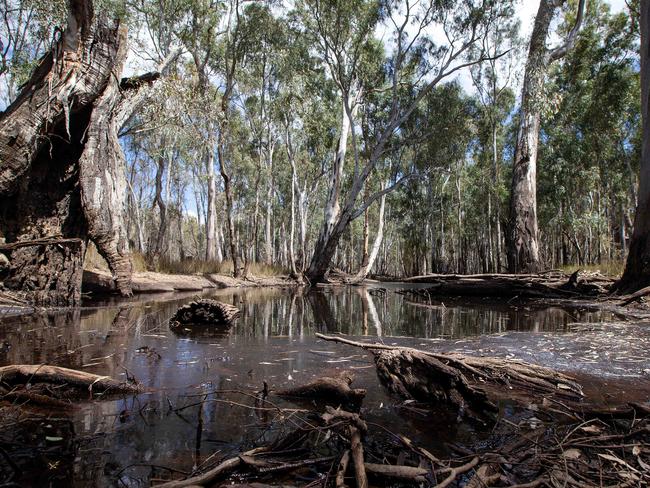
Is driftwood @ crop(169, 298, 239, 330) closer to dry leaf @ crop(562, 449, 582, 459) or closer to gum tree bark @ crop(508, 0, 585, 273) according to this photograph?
dry leaf @ crop(562, 449, 582, 459)

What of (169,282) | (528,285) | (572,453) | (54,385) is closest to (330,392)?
(572,453)

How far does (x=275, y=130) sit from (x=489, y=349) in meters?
28.0

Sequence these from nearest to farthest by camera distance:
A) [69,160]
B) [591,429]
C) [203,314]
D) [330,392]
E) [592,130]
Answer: [591,429], [330,392], [203,314], [69,160], [592,130]

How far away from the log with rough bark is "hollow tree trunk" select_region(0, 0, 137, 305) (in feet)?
0.04

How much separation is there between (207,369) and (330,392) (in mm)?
1108

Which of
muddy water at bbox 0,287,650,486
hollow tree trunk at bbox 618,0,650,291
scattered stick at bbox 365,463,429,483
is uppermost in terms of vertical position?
hollow tree trunk at bbox 618,0,650,291

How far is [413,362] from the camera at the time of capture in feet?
7.86

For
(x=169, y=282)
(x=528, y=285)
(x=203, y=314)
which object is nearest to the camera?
(x=203, y=314)

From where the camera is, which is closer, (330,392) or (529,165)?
(330,392)

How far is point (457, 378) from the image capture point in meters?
2.17

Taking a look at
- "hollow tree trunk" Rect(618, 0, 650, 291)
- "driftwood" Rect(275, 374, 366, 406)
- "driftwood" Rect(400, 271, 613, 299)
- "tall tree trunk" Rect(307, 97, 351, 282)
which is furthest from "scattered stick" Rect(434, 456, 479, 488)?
"tall tree trunk" Rect(307, 97, 351, 282)

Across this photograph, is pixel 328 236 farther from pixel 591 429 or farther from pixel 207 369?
pixel 591 429

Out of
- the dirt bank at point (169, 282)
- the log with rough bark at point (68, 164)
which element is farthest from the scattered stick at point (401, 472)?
the dirt bank at point (169, 282)

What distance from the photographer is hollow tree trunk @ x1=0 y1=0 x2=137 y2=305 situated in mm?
5172
